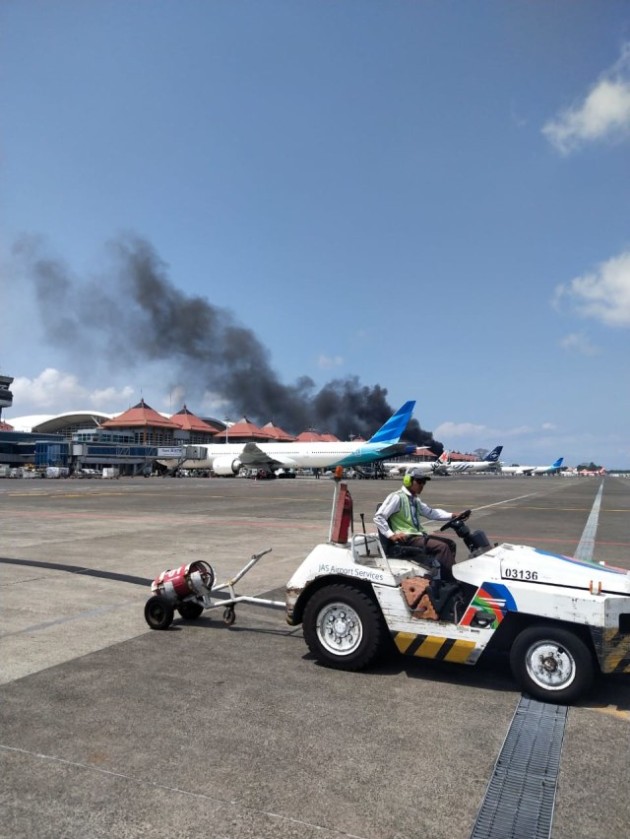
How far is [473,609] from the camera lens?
4.95 metres

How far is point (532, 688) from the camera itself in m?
4.72

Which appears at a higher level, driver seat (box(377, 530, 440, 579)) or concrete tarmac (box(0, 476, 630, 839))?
driver seat (box(377, 530, 440, 579))

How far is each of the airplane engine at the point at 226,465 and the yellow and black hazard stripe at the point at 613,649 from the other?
67.7 m

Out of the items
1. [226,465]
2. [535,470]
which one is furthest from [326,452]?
[535,470]

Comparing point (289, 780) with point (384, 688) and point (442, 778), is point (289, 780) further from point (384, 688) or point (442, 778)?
point (384, 688)

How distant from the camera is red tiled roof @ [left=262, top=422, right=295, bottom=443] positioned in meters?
144

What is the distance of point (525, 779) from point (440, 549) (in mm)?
2284

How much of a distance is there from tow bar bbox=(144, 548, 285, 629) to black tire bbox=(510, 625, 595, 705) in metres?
2.54

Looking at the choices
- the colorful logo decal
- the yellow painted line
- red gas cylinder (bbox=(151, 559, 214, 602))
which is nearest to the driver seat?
the colorful logo decal

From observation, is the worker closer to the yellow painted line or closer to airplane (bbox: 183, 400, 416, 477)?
the yellow painted line

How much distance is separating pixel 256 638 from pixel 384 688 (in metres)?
1.87

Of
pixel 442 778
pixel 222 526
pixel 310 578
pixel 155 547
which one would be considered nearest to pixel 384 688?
pixel 310 578

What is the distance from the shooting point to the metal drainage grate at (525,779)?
3.08 meters

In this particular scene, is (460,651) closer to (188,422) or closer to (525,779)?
(525,779)
